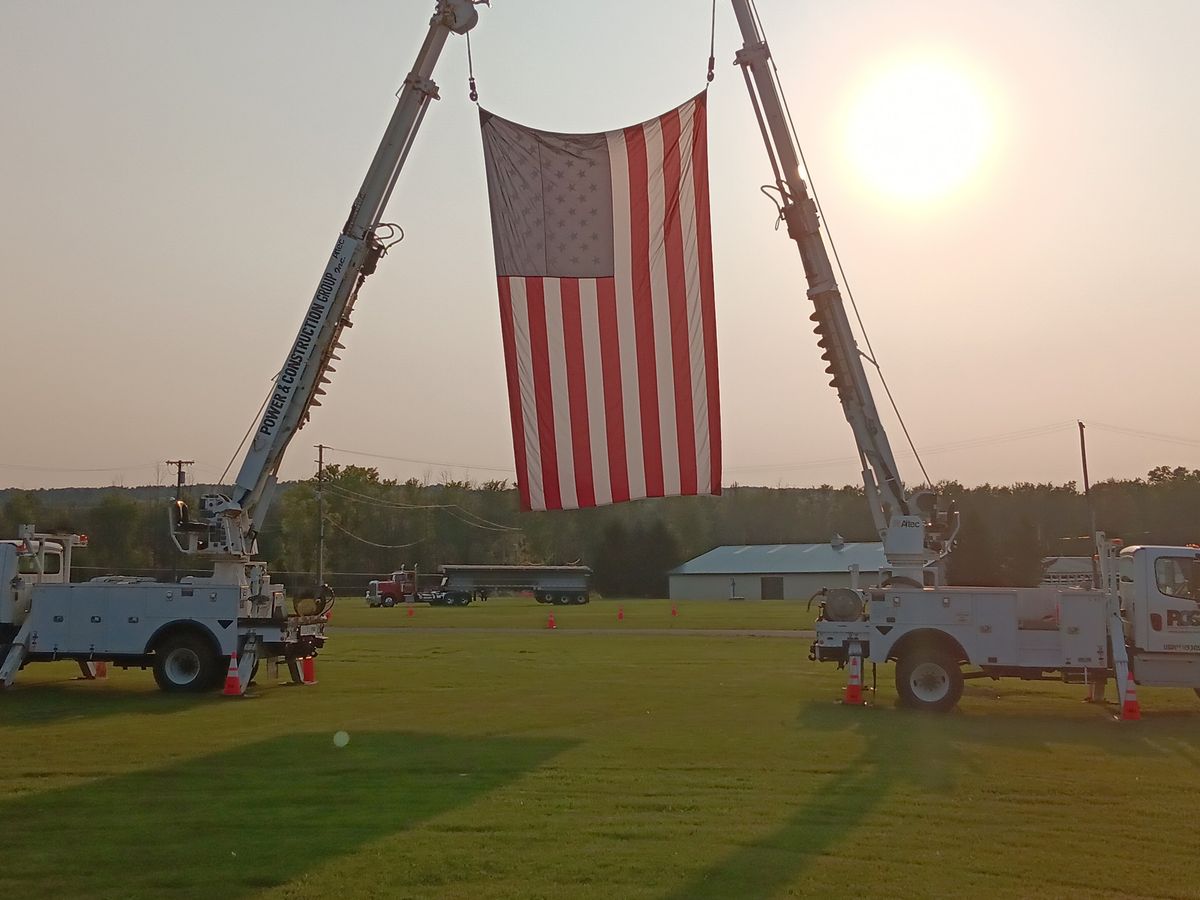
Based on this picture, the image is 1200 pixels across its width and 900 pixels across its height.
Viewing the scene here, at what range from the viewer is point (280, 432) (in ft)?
74.7

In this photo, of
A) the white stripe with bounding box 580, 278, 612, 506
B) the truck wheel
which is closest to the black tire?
the white stripe with bounding box 580, 278, 612, 506

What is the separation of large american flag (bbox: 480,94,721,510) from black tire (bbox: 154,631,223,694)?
6773mm

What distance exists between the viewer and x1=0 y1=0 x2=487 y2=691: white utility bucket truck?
21672 mm

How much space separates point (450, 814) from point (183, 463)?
88025mm

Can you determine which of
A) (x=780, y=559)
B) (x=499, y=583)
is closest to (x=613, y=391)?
(x=499, y=583)

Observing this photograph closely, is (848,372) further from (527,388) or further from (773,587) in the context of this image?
(773,587)

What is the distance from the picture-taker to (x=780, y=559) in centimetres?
11025

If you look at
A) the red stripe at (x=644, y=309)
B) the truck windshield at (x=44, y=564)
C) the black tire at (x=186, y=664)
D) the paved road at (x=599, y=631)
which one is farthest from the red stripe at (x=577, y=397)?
the paved road at (x=599, y=631)

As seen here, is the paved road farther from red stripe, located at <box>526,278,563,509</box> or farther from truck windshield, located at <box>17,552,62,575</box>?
red stripe, located at <box>526,278,563,509</box>

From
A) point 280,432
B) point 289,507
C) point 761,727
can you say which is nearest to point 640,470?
point 761,727

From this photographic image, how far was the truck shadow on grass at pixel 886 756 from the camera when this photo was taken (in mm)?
8914

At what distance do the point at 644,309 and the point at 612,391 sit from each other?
5.05 feet

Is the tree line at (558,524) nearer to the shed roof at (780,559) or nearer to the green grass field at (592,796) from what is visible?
the shed roof at (780,559)

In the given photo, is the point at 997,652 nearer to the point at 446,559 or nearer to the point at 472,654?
the point at 472,654
